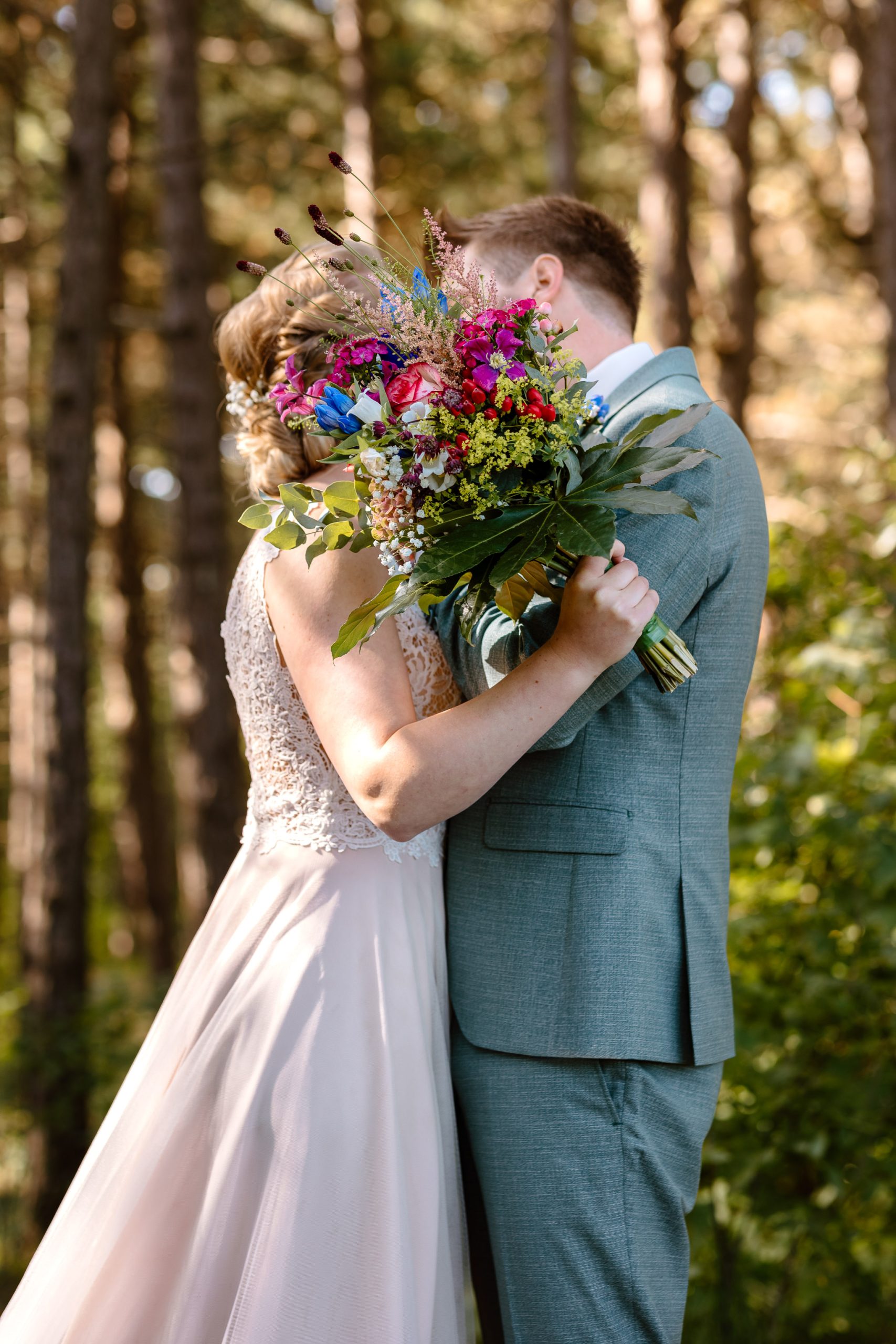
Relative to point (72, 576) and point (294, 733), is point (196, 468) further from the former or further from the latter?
point (294, 733)

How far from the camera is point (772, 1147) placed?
327 cm

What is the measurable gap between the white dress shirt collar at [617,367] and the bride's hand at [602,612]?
2.41 feet

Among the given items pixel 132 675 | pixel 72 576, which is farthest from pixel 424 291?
pixel 132 675

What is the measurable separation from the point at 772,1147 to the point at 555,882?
170 centimetres

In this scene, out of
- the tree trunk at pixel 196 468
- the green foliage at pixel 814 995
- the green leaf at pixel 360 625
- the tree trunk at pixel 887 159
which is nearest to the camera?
the green leaf at pixel 360 625

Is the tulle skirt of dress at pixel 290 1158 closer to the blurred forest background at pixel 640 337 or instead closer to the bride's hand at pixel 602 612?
the bride's hand at pixel 602 612

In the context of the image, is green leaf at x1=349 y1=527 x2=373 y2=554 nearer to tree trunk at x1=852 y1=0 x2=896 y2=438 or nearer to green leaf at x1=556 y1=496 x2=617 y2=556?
green leaf at x1=556 y1=496 x2=617 y2=556

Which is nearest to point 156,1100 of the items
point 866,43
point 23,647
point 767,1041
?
point 767,1041

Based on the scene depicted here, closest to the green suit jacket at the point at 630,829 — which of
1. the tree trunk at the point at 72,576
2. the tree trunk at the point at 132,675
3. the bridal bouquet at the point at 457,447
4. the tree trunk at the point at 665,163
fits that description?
the bridal bouquet at the point at 457,447

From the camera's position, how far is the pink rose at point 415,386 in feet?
5.56

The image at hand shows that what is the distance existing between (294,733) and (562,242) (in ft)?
4.14

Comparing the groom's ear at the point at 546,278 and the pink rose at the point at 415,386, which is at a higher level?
the groom's ear at the point at 546,278

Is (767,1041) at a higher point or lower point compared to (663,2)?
lower

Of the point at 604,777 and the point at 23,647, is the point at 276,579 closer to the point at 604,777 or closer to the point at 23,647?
the point at 604,777
